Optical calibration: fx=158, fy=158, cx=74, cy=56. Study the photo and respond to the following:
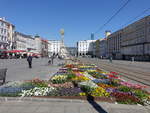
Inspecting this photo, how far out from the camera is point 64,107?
17.8 ft

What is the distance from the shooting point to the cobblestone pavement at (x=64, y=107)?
201 inches

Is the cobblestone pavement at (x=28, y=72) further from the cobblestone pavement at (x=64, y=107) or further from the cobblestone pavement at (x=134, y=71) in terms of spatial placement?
the cobblestone pavement at (x=134, y=71)

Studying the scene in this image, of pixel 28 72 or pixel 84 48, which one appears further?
pixel 84 48

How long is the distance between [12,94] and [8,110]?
150 centimetres

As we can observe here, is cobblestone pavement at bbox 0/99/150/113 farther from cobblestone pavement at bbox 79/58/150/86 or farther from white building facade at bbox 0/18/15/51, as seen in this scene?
white building facade at bbox 0/18/15/51

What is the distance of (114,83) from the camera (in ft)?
29.2

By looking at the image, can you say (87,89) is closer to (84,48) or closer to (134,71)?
(134,71)

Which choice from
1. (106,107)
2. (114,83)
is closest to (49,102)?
(106,107)

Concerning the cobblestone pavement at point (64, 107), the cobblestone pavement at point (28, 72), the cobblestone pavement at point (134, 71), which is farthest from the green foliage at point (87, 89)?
the cobblestone pavement at point (28, 72)

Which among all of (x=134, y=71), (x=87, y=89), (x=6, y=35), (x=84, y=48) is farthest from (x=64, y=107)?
(x=84, y=48)

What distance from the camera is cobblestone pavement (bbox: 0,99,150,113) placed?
201 inches

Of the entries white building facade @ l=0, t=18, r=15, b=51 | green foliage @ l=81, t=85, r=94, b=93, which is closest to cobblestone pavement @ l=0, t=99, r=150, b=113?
green foliage @ l=81, t=85, r=94, b=93

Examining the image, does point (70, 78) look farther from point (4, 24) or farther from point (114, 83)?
point (4, 24)

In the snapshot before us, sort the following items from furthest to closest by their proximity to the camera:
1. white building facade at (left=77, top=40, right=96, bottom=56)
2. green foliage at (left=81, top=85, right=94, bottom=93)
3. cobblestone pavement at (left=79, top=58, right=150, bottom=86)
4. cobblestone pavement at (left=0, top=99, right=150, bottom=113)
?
white building facade at (left=77, top=40, right=96, bottom=56), cobblestone pavement at (left=79, top=58, right=150, bottom=86), green foliage at (left=81, top=85, right=94, bottom=93), cobblestone pavement at (left=0, top=99, right=150, bottom=113)
